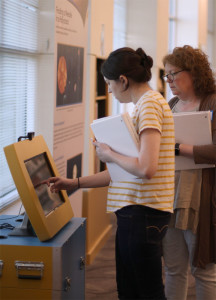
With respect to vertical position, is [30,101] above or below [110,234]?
above

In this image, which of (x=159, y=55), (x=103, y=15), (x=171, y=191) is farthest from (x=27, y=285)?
(x=159, y=55)

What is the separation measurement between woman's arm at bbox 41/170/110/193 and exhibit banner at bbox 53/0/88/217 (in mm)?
835

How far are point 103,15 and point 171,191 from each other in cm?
252

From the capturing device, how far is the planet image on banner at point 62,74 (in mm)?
2851

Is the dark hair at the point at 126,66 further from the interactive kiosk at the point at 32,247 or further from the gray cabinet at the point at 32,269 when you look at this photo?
the gray cabinet at the point at 32,269

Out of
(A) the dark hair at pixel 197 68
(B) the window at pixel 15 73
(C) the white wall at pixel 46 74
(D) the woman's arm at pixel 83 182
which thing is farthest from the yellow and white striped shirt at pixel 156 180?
(C) the white wall at pixel 46 74

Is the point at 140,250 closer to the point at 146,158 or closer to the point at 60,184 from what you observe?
the point at 146,158

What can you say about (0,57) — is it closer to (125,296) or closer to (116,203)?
(116,203)

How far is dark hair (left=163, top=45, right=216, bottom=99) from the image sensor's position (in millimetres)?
2316

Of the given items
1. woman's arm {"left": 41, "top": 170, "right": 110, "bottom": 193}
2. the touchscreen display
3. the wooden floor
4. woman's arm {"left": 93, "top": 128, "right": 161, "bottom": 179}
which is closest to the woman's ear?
woman's arm {"left": 93, "top": 128, "right": 161, "bottom": 179}

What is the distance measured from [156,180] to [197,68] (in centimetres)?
81

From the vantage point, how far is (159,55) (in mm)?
5875

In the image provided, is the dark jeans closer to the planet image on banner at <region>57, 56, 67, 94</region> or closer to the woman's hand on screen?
the woman's hand on screen

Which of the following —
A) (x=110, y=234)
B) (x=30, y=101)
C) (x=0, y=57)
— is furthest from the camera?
(x=110, y=234)
